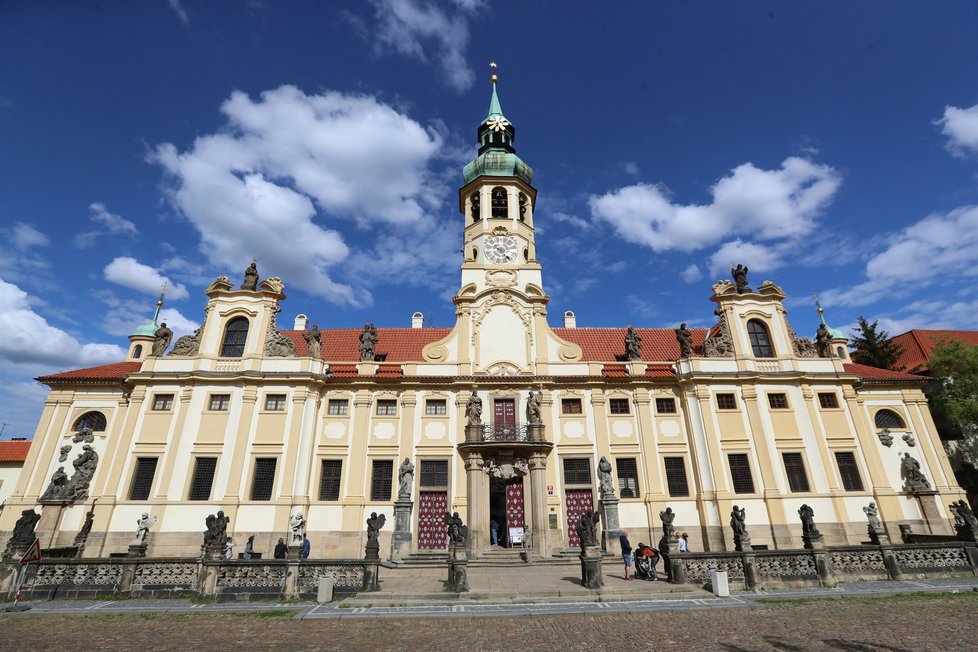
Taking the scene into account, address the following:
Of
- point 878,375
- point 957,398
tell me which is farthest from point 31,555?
point 957,398

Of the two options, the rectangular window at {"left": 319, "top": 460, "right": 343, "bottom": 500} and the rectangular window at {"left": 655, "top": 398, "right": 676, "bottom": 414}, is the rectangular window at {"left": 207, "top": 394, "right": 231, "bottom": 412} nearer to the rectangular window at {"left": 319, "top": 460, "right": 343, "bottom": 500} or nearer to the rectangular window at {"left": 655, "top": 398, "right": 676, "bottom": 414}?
the rectangular window at {"left": 319, "top": 460, "right": 343, "bottom": 500}

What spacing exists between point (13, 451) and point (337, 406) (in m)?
24.3

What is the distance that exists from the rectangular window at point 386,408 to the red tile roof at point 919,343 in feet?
111

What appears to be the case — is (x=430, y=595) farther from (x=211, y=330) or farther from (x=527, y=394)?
(x=211, y=330)

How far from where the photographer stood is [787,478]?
22766 mm

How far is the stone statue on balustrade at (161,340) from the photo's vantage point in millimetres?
24169


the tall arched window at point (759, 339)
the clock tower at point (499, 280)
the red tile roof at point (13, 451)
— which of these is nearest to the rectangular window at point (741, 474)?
the tall arched window at point (759, 339)

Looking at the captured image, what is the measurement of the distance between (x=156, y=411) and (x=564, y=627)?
22238 mm

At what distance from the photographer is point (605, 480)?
22.2m

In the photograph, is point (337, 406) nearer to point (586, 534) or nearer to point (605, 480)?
point (605, 480)

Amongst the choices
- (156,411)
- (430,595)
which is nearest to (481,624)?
(430,595)

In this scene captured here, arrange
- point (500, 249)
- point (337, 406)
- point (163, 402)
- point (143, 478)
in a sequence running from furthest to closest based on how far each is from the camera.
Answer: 1. point (500, 249)
2. point (337, 406)
3. point (163, 402)
4. point (143, 478)

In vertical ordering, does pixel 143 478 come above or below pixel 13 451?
below

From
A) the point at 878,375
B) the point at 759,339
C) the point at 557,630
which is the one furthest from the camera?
the point at 759,339
